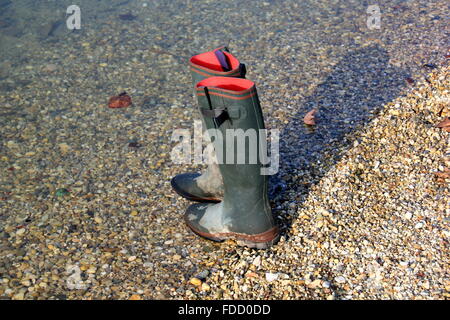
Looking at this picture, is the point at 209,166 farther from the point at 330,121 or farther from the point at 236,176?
the point at 330,121

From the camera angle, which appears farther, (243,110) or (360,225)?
(360,225)

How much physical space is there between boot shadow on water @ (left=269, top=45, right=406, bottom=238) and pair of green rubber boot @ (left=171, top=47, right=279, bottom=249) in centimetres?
23

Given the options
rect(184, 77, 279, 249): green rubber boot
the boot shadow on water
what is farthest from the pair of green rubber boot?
the boot shadow on water

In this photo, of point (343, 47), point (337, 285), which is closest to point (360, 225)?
point (337, 285)

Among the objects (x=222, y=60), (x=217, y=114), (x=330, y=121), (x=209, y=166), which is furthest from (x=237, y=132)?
(x=330, y=121)

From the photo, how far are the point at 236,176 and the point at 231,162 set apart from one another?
0.09m

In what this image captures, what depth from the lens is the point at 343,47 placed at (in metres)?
5.05

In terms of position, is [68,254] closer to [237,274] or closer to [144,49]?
[237,274]

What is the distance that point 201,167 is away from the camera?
366 centimetres

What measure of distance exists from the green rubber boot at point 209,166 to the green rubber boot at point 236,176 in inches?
5.4

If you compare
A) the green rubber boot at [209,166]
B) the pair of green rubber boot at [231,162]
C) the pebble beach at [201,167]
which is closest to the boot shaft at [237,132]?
the pair of green rubber boot at [231,162]

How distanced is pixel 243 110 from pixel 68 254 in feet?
4.52

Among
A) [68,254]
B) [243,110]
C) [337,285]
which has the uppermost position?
[243,110]

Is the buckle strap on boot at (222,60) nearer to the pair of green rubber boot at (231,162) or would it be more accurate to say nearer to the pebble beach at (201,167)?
the pair of green rubber boot at (231,162)
